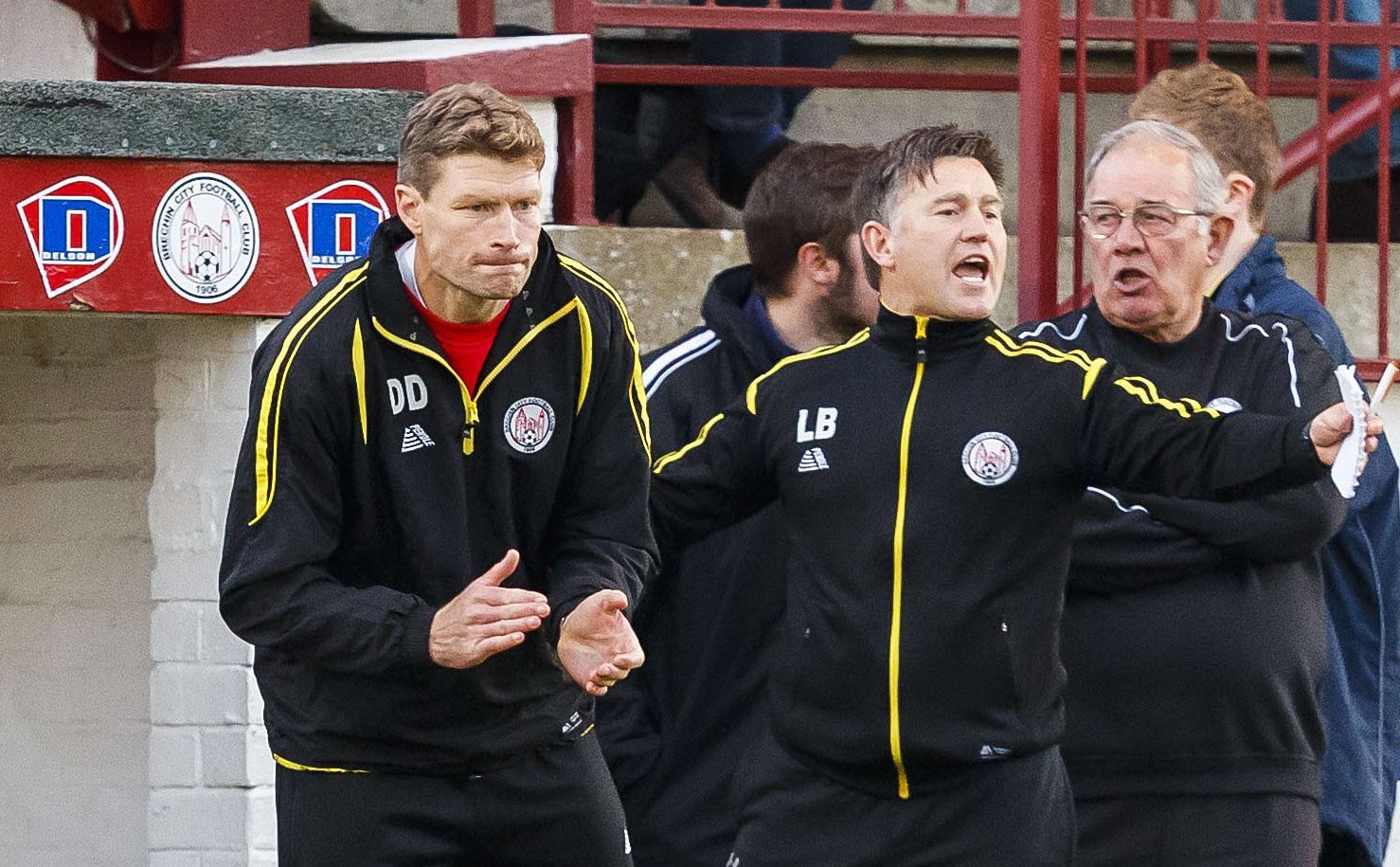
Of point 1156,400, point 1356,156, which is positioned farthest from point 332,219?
point 1356,156

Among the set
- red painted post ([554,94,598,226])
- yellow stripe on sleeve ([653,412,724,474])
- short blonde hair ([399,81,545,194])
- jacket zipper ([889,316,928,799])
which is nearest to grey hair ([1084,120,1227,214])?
jacket zipper ([889,316,928,799])

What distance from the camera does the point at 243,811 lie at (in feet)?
14.9

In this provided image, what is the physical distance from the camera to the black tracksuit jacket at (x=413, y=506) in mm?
3199

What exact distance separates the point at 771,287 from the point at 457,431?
93cm

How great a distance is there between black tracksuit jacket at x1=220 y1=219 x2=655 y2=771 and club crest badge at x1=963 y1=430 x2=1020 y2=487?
1.53 ft

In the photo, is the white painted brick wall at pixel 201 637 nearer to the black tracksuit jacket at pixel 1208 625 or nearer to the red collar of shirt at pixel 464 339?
the red collar of shirt at pixel 464 339

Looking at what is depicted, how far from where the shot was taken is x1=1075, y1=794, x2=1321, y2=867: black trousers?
3.41 m

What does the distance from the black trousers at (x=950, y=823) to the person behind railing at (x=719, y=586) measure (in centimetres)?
42

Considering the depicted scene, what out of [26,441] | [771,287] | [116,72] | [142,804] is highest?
[116,72]

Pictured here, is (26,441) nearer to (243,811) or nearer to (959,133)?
(243,811)

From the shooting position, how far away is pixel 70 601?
5148 millimetres

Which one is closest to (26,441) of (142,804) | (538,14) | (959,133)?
(142,804)

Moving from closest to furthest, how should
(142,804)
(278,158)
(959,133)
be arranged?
(959,133), (278,158), (142,804)

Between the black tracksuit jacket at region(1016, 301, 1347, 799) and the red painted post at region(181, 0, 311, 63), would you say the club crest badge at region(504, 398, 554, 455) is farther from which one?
the red painted post at region(181, 0, 311, 63)
